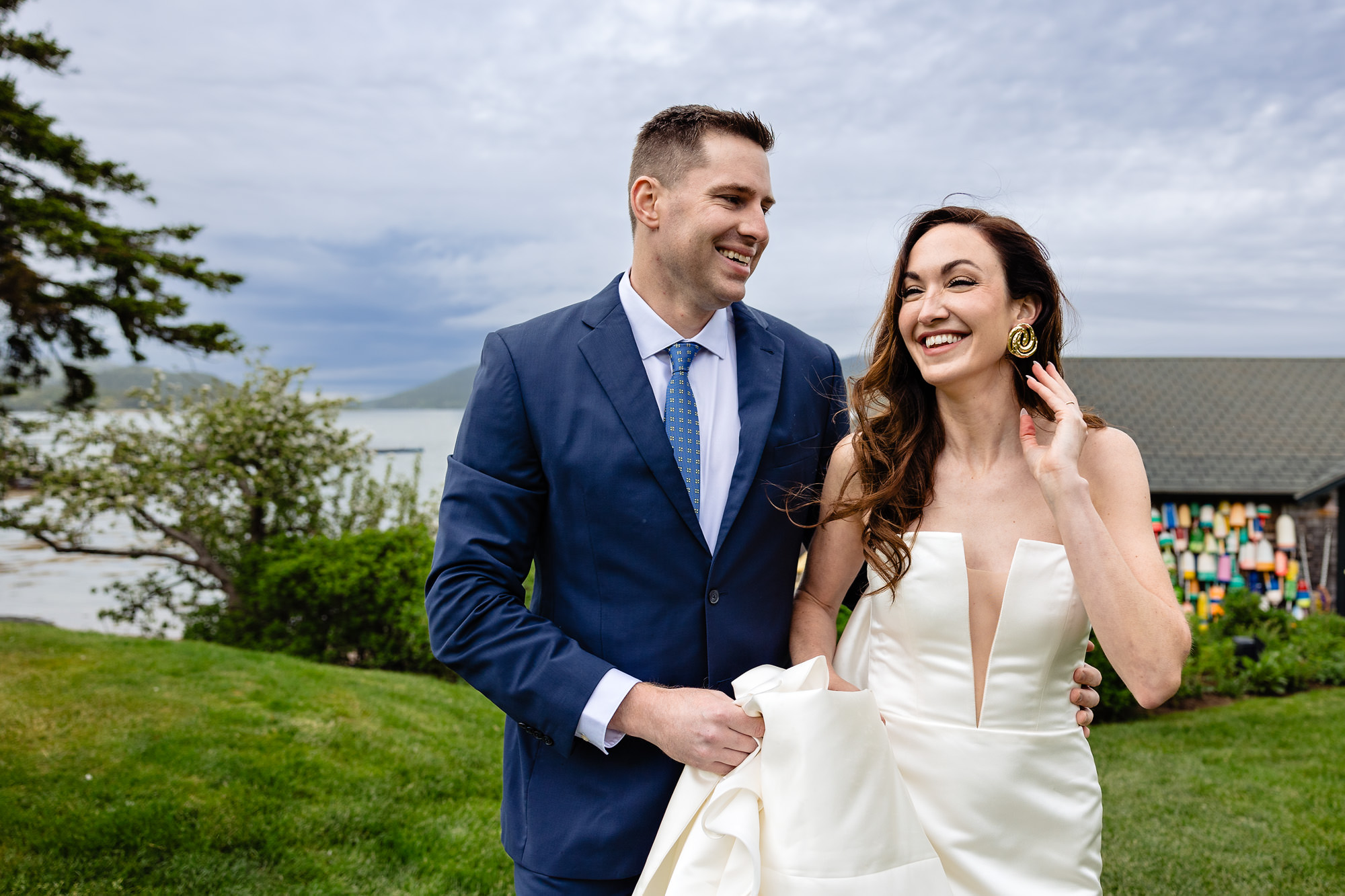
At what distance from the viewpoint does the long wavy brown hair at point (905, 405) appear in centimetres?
273

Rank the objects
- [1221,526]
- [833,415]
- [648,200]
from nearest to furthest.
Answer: [648,200], [833,415], [1221,526]

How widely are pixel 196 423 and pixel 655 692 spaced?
1439cm

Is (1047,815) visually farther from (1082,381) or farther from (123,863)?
(1082,381)

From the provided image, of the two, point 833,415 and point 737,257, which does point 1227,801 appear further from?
point 737,257

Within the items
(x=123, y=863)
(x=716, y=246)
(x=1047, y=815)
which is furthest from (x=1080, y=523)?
(x=123, y=863)

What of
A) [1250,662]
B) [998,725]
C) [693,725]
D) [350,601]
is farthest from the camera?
[350,601]

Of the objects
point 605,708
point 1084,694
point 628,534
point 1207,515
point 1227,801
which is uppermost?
point 1207,515

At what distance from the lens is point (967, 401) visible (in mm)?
2812

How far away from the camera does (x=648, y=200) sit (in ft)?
9.02

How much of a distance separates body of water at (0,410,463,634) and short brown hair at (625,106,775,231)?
244 inches

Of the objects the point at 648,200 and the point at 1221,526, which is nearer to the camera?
the point at 648,200

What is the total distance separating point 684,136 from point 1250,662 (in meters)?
11.1

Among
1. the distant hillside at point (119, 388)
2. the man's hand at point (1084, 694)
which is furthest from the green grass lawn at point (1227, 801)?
the distant hillside at point (119, 388)

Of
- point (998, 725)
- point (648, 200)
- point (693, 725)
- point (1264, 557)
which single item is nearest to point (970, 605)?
point (998, 725)
